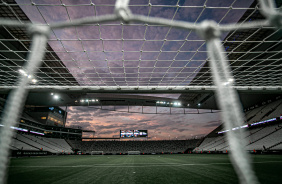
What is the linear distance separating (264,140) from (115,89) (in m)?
21.6

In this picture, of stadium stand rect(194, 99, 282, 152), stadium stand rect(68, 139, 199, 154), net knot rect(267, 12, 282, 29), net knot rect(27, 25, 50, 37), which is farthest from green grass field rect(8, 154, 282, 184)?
stadium stand rect(68, 139, 199, 154)

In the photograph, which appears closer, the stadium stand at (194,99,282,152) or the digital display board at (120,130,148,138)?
the stadium stand at (194,99,282,152)

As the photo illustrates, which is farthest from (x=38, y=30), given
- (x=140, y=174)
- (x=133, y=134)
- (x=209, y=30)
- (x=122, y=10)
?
(x=133, y=134)

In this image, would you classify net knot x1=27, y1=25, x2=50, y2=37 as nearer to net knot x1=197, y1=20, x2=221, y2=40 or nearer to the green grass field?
net knot x1=197, y1=20, x2=221, y2=40

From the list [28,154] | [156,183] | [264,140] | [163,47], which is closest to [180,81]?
[163,47]

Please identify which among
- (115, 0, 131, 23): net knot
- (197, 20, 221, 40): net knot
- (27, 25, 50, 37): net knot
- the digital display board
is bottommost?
the digital display board

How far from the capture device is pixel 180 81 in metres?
8.09

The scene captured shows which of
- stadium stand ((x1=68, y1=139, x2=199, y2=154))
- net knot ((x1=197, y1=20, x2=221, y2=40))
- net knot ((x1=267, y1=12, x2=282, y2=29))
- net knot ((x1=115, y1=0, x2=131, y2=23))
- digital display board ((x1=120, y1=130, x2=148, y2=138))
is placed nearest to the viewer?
net knot ((x1=197, y1=20, x2=221, y2=40))

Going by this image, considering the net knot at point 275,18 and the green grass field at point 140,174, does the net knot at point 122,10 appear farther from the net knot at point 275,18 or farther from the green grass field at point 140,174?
the green grass field at point 140,174

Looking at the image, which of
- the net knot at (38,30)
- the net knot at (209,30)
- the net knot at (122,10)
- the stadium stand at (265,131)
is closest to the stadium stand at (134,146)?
the stadium stand at (265,131)

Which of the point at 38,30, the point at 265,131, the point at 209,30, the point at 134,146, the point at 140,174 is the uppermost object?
the point at 38,30

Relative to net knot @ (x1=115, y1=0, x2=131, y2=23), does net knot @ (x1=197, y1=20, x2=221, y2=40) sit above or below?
below

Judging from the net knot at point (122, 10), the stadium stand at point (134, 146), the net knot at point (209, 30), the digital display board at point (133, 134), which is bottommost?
the stadium stand at point (134, 146)

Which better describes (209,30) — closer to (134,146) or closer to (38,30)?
(38,30)
